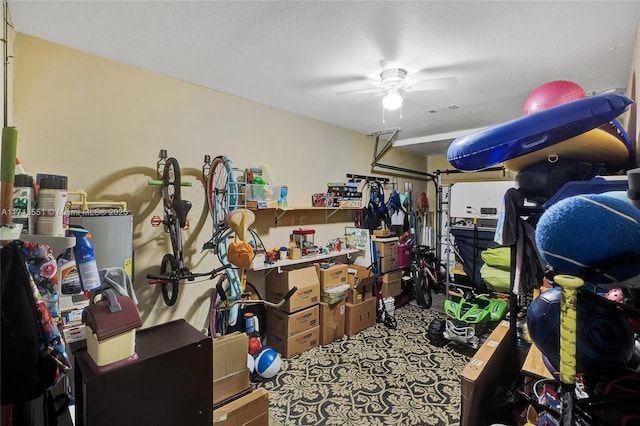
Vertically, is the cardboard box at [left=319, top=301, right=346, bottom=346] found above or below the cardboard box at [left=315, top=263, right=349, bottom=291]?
below

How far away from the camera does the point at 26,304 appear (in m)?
0.83

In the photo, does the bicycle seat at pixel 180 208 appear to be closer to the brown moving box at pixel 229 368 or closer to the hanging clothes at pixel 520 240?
the brown moving box at pixel 229 368

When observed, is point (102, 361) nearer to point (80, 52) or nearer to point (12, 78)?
point (12, 78)

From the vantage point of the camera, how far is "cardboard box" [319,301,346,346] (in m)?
3.25

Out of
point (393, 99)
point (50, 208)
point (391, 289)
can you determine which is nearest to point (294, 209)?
point (393, 99)

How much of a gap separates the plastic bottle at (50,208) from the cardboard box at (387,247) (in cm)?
374

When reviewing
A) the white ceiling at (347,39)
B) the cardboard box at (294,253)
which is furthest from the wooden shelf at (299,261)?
the white ceiling at (347,39)

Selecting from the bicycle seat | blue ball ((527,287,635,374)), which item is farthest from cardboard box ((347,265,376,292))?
blue ball ((527,287,635,374))

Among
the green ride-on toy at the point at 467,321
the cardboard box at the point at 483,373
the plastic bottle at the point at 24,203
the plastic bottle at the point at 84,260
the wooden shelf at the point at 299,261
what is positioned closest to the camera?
the plastic bottle at the point at 24,203

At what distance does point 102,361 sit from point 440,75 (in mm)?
2766

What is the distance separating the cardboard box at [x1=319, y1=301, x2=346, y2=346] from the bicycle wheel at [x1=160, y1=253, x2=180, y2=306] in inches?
60.3

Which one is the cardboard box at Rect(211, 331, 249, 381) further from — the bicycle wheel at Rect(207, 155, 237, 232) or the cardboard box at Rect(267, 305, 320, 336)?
the cardboard box at Rect(267, 305, 320, 336)

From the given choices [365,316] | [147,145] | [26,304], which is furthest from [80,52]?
[365,316]

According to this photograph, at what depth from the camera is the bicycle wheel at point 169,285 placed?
241 cm
